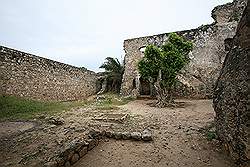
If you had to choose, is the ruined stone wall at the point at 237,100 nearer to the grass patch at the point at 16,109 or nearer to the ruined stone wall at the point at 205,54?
the grass patch at the point at 16,109

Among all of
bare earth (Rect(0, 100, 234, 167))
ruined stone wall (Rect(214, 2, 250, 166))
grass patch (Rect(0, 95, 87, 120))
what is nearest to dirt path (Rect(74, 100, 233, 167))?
bare earth (Rect(0, 100, 234, 167))

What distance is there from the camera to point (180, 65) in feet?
35.5

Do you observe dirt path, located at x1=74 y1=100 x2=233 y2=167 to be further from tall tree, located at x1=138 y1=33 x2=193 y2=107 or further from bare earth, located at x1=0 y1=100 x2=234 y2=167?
tall tree, located at x1=138 y1=33 x2=193 y2=107

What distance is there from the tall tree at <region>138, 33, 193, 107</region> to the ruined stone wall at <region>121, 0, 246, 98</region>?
3.40 m

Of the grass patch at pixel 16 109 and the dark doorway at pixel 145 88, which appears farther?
the dark doorway at pixel 145 88

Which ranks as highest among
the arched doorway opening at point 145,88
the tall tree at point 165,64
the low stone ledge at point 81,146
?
the tall tree at point 165,64

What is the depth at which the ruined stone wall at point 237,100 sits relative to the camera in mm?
3070

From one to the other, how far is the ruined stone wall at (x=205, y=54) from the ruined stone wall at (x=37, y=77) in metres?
4.18

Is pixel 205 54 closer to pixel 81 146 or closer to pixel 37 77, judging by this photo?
pixel 37 77

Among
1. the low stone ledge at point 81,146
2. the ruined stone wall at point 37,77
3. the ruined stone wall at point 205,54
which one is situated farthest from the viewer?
the ruined stone wall at point 205,54

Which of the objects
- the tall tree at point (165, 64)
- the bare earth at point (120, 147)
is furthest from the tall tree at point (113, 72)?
the bare earth at point (120, 147)

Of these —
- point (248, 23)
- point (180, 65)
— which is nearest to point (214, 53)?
point (180, 65)

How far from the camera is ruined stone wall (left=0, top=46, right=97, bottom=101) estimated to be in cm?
953

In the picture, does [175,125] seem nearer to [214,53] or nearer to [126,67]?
[214,53]
